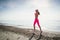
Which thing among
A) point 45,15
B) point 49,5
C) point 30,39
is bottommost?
point 30,39

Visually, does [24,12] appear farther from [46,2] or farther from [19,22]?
[46,2]

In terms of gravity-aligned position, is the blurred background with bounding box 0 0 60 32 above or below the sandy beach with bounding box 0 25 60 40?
above

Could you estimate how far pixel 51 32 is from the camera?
205cm

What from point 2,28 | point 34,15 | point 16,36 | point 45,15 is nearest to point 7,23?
point 2,28

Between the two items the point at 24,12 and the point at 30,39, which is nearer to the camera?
the point at 30,39

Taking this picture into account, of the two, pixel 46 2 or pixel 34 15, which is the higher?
pixel 46 2

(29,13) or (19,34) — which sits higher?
(29,13)

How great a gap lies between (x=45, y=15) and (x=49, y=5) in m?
0.16

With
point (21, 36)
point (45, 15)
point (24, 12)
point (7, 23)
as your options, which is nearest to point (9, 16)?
point (7, 23)

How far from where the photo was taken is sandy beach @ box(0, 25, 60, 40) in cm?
201

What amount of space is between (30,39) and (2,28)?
0.50 meters

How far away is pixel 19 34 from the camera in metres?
2.11

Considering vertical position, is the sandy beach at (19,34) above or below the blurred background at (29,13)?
Answer: below

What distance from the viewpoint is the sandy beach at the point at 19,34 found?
201cm
